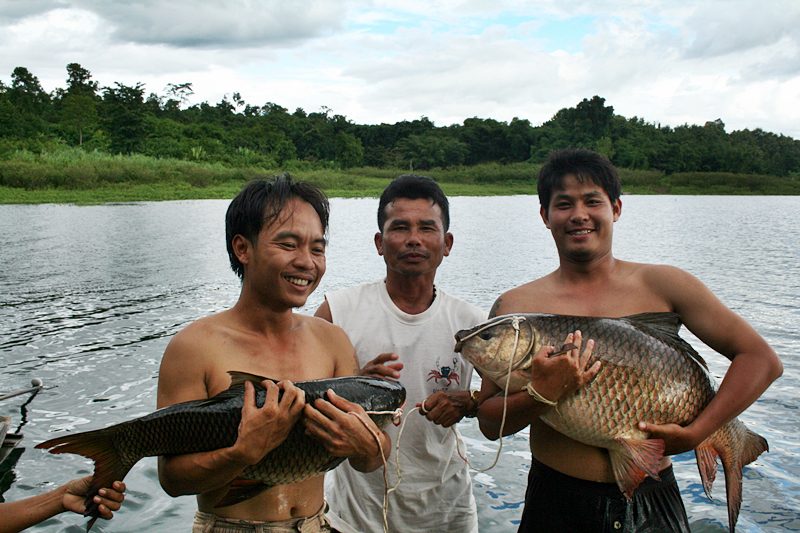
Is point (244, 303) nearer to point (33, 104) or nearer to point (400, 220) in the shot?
point (400, 220)

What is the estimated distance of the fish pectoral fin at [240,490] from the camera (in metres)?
2.46

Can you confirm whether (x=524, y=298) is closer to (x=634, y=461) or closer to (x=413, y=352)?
(x=413, y=352)

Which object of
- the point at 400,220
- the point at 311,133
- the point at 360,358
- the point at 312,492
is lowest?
the point at 312,492

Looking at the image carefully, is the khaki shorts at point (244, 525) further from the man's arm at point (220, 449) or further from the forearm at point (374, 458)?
the forearm at point (374, 458)

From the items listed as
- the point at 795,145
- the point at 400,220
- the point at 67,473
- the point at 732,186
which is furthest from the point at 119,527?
the point at 795,145

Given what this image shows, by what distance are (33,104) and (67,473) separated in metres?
62.8

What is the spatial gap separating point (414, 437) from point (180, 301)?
46.7 ft

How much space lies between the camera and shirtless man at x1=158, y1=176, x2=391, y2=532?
2340 mm

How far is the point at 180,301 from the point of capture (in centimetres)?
1666

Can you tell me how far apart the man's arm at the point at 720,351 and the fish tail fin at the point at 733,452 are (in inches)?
6.0

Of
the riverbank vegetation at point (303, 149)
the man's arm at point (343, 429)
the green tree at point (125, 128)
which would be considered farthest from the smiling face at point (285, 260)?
the green tree at point (125, 128)

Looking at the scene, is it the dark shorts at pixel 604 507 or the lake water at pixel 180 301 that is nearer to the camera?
the dark shorts at pixel 604 507

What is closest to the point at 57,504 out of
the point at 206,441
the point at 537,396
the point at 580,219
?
the point at 206,441

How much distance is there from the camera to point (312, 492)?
8.87 ft
